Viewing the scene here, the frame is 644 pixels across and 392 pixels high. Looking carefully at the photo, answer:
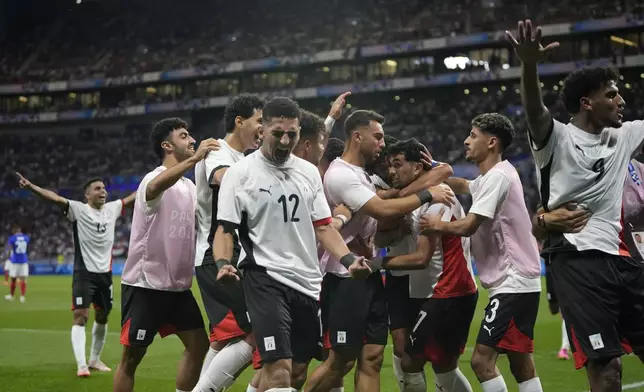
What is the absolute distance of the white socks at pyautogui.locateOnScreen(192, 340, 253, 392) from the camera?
261 inches

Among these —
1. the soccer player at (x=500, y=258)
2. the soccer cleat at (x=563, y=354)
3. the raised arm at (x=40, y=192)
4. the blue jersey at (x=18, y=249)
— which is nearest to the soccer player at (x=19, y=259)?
the blue jersey at (x=18, y=249)

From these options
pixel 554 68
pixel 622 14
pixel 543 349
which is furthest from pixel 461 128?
pixel 543 349

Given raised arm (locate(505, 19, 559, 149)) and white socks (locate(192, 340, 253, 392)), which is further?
white socks (locate(192, 340, 253, 392))

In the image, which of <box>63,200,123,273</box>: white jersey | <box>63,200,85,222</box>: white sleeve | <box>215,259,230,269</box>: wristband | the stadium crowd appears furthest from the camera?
the stadium crowd

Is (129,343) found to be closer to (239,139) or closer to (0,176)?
(239,139)

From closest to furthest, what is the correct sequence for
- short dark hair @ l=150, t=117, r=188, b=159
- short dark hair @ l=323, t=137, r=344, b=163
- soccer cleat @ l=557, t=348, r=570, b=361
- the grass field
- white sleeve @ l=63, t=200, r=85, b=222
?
short dark hair @ l=150, t=117, r=188, b=159 → short dark hair @ l=323, t=137, r=344, b=163 → the grass field → soccer cleat @ l=557, t=348, r=570, b=361 → white sleeve @ l=63, t=200, r=85, b=222

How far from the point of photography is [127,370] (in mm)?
7383

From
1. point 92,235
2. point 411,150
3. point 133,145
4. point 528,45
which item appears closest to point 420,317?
point 411,150

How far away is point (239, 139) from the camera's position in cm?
741

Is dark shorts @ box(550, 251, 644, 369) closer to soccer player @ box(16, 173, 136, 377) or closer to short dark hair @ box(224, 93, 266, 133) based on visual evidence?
short dark hair @ box(224, 93, 266, 133)

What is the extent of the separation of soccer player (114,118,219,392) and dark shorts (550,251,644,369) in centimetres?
341

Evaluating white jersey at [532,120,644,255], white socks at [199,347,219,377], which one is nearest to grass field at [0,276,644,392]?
white socks at [199,347,219,377]

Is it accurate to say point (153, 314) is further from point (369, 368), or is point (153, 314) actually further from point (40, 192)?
point (40, 192)

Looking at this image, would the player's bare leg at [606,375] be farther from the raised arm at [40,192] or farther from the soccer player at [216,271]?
the raised arm at [40,192]
